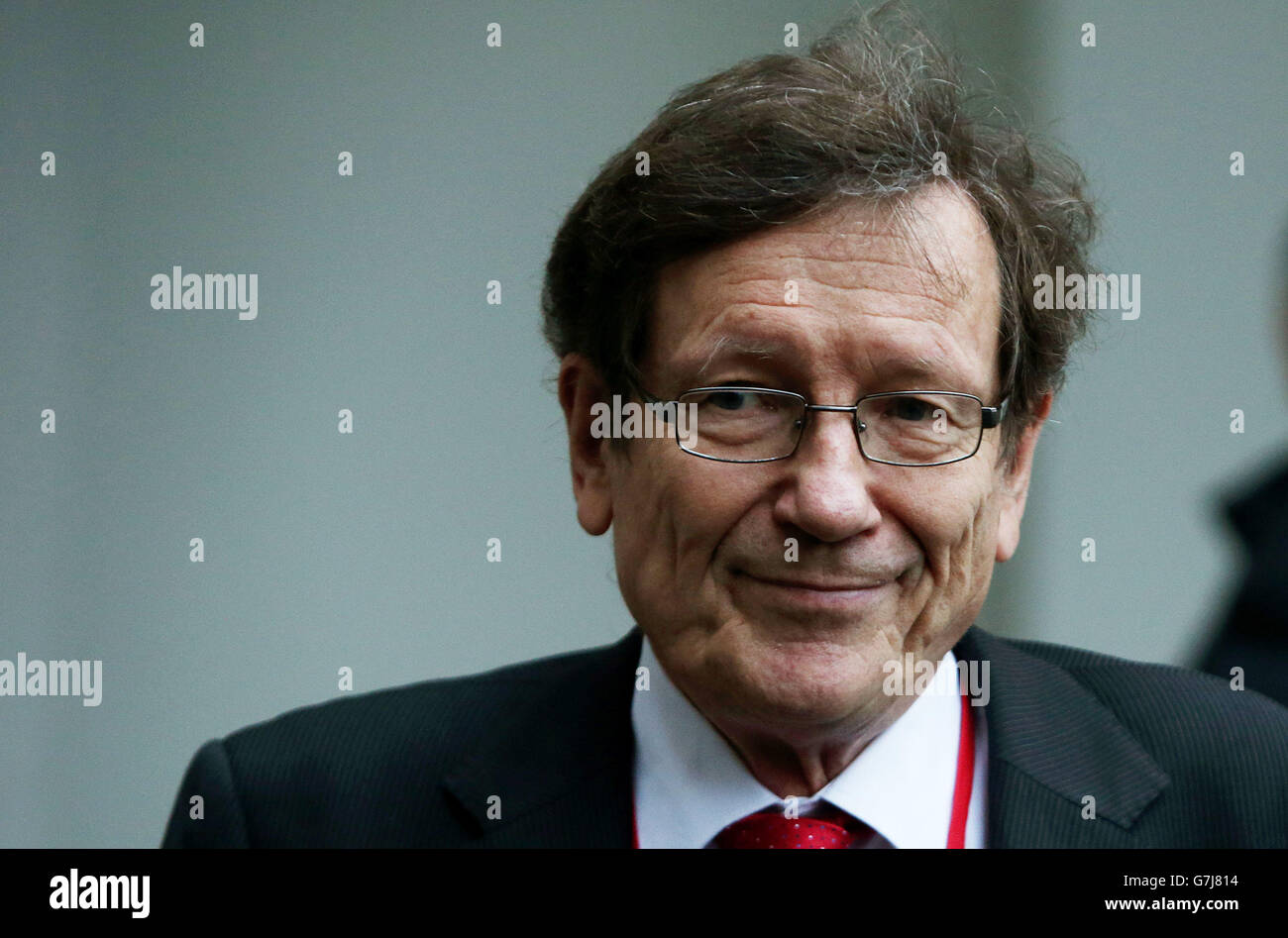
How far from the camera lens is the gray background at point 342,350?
11.7 ft

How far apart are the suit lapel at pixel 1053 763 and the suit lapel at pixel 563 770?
0.53 metres

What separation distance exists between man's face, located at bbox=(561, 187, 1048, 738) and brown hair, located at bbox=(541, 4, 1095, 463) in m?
0.04

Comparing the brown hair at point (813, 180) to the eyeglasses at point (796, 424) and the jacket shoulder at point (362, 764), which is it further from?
the jacket shoulder at point (362, 764)

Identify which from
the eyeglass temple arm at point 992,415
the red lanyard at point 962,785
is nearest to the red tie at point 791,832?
the red lanyard at point 962,785

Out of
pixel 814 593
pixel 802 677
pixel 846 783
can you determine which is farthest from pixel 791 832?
pixel 814 593

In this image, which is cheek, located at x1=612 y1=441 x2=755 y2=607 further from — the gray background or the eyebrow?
the gray background

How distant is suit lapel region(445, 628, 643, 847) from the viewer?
2059mm

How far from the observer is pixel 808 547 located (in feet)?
6.13

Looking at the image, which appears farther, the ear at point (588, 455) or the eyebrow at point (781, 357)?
the ear at point (588, 455)

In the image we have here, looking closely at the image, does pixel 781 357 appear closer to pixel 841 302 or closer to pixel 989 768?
pixel 841 302

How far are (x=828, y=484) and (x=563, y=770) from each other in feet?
2.08
